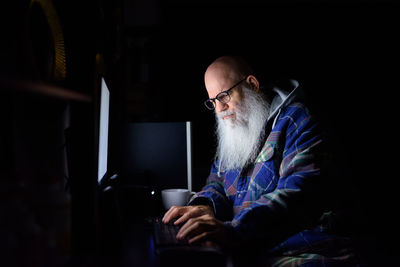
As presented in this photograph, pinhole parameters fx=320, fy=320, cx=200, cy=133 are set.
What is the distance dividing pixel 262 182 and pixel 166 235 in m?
0.43

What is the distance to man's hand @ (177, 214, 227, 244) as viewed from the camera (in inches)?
32.0

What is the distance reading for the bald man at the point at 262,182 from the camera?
2.94ft

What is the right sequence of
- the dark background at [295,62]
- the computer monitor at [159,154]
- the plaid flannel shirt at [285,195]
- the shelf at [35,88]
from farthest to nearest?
1. the dark background at [295,62]
2. the computer monitor at [159,154]
3. the plaid flannel shirt at [285,195]
4. the shelf at [35,88]

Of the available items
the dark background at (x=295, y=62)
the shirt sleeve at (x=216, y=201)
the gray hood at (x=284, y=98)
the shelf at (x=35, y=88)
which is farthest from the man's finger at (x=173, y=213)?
the dark background at (x=295, y=62)

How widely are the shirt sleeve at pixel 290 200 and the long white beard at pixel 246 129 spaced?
0.93 ft

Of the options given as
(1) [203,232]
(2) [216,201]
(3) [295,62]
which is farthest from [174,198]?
(3) [295,62]

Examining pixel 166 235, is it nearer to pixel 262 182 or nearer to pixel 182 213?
pixel 182 213

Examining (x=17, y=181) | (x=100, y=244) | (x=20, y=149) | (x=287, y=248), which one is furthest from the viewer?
(x=287, y=248)

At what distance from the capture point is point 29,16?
778 millimetres

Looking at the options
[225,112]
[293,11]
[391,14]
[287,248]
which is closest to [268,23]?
[293,11]

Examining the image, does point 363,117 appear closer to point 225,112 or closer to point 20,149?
point 225,112

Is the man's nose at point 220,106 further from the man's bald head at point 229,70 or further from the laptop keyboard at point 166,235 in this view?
the laptop keyboard at point 166,235

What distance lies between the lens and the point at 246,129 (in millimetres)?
1409

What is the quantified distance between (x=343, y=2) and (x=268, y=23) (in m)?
0.72
